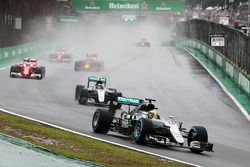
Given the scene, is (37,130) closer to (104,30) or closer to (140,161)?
(140,161)

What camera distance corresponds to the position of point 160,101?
30.5m

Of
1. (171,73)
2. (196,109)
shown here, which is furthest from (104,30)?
(196,109)

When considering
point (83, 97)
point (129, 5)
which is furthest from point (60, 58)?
point (129, 5)

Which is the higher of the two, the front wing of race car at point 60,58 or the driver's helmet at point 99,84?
→ the front wing of race car at point 60,58

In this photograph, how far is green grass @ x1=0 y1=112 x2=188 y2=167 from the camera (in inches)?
547

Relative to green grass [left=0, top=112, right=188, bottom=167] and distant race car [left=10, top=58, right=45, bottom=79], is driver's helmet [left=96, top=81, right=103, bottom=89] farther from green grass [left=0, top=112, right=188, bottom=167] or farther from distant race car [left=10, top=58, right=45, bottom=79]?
distant race car [left=10, top=58, right=45, bottom=79]

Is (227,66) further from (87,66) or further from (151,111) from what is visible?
(151,111)

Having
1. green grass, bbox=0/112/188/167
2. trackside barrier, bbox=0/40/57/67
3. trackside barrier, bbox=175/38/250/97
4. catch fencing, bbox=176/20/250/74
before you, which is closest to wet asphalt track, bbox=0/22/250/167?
trackside barrier, bbox=175/38/250/97

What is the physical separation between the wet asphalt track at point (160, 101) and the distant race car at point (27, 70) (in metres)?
0.48

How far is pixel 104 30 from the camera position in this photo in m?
132

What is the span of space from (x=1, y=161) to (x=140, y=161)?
350cm

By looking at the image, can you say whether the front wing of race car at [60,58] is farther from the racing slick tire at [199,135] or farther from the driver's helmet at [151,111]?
the racing slick tire at [199,135]

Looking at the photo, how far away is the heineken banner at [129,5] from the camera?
83.1 m

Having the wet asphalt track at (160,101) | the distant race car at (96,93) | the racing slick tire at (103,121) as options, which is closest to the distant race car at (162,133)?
the wet asphalt track at (160,101)
